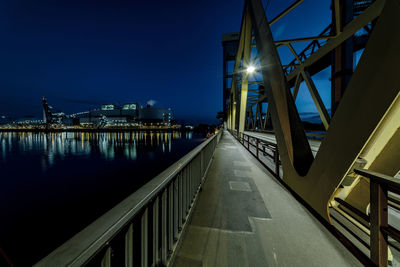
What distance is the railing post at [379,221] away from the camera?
1.65m

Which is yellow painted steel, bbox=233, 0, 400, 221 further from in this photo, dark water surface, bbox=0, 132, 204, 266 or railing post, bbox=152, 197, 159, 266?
dark water surface, bbox=0, 132, 204, 266

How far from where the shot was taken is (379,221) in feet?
5.53

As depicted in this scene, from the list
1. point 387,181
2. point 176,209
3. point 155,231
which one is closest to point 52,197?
point 176,209

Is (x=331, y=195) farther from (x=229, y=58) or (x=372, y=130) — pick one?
(x=229, y=58)

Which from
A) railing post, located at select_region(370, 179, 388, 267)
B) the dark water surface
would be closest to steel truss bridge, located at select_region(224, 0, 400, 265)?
railing post, located at select_region(370, 179, 388, 267)

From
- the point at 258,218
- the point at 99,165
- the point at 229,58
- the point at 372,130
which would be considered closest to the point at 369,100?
the point at 372,130

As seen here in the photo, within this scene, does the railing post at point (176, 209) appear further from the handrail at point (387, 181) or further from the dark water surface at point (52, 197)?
the handrail at point (387, 181)

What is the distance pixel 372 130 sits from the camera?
180cm

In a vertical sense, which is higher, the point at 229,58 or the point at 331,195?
the point at 229,58

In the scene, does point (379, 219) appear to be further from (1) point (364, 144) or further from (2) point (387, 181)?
(1) point (364, 144)

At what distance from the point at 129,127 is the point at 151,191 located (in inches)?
5150

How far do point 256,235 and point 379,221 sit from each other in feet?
4.75

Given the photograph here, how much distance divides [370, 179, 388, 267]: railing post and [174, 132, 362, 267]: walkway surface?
291 millimetres

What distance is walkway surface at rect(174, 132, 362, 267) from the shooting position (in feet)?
6.27
